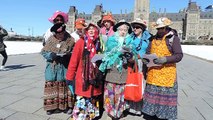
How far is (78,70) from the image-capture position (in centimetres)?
356

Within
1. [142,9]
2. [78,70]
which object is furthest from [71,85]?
[142,9]

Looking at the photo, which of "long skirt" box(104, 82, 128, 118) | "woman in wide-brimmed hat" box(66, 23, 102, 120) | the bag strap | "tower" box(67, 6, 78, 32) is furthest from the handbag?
"tower" box(67, 6, 78, 32)

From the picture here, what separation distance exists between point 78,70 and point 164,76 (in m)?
A: 1.40

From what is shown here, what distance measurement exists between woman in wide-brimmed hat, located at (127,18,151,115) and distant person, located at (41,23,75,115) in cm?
115

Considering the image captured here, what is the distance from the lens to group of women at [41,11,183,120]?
346cm

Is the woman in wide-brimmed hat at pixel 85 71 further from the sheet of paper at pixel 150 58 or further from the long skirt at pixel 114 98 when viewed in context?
the sheet of paper at pixel 150 58

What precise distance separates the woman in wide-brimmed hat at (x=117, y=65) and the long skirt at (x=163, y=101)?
0.49m

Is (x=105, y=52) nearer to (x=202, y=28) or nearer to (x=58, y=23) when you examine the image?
(x=58, y=23)

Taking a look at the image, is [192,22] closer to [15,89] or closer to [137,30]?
[15,89]

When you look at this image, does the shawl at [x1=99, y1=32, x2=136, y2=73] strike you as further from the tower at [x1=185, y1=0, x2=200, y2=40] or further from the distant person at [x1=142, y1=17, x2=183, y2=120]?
the tower at [x1=185, y1=0, x2=200, y2=40]

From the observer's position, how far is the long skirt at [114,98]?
3.58 metres

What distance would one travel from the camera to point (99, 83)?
367 centimetres

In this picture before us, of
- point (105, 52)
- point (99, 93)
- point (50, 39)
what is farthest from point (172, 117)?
point (50, 39)

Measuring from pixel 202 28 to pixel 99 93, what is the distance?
348 feet
